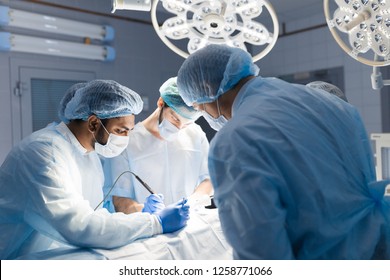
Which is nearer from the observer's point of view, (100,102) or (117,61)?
(100,102)

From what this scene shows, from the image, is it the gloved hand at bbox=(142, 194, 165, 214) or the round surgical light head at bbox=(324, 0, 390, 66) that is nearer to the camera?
the round surgical light head at bbox=(324, 0, 390, 66)

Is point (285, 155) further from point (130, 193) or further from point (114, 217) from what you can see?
point (130, 193)

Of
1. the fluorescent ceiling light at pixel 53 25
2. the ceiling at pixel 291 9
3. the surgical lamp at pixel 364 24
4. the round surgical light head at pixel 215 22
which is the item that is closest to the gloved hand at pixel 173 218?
the round surgical light head at pixel 215 22

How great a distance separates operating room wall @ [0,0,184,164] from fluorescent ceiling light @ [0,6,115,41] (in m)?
0.14

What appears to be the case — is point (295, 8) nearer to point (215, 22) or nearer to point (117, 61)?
point (117, 61)

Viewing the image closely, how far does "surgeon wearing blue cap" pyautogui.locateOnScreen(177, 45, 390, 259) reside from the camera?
97 centimetres

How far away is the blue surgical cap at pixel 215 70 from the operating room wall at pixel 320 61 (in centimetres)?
303

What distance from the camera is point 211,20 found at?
1752 mm

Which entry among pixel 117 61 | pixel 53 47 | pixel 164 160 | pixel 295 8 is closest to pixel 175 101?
pixel 164 160

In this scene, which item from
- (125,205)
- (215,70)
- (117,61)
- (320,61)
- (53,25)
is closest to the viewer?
(215,70)

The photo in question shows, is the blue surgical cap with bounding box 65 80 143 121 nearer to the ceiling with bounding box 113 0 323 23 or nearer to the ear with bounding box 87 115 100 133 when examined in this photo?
the ear with bounding box 87 115 100 133

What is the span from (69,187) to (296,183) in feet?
2.80

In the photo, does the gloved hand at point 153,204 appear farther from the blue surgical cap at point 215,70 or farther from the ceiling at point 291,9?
the ceiling at point 291,9

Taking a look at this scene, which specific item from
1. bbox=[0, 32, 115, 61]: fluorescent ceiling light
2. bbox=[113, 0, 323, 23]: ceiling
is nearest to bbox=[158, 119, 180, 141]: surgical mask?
bbox=[0, 32, 115, 61]: fluorescent ceiling light
